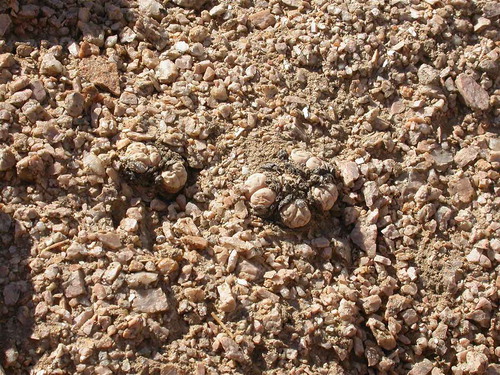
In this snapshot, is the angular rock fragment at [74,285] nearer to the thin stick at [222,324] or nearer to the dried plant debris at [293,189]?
the thin stick at [222,324]

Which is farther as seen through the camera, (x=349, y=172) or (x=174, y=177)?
(x=349, y=172)

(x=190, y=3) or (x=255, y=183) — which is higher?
(x=190, y=3)

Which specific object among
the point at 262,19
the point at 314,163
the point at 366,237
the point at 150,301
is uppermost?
the point at 262,19

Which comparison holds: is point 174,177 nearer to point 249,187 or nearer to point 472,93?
point 249,187

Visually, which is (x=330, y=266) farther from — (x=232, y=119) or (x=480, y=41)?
(x=480, y=41)

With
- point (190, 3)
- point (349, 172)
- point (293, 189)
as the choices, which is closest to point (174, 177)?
point (293, 189)

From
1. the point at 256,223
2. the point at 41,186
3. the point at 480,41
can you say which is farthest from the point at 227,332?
the point at 480,41

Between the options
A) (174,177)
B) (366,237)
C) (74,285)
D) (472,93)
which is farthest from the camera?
(472,93)

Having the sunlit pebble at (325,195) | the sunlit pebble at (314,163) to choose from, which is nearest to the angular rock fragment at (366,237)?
the sunlit pebble at (325,195)
